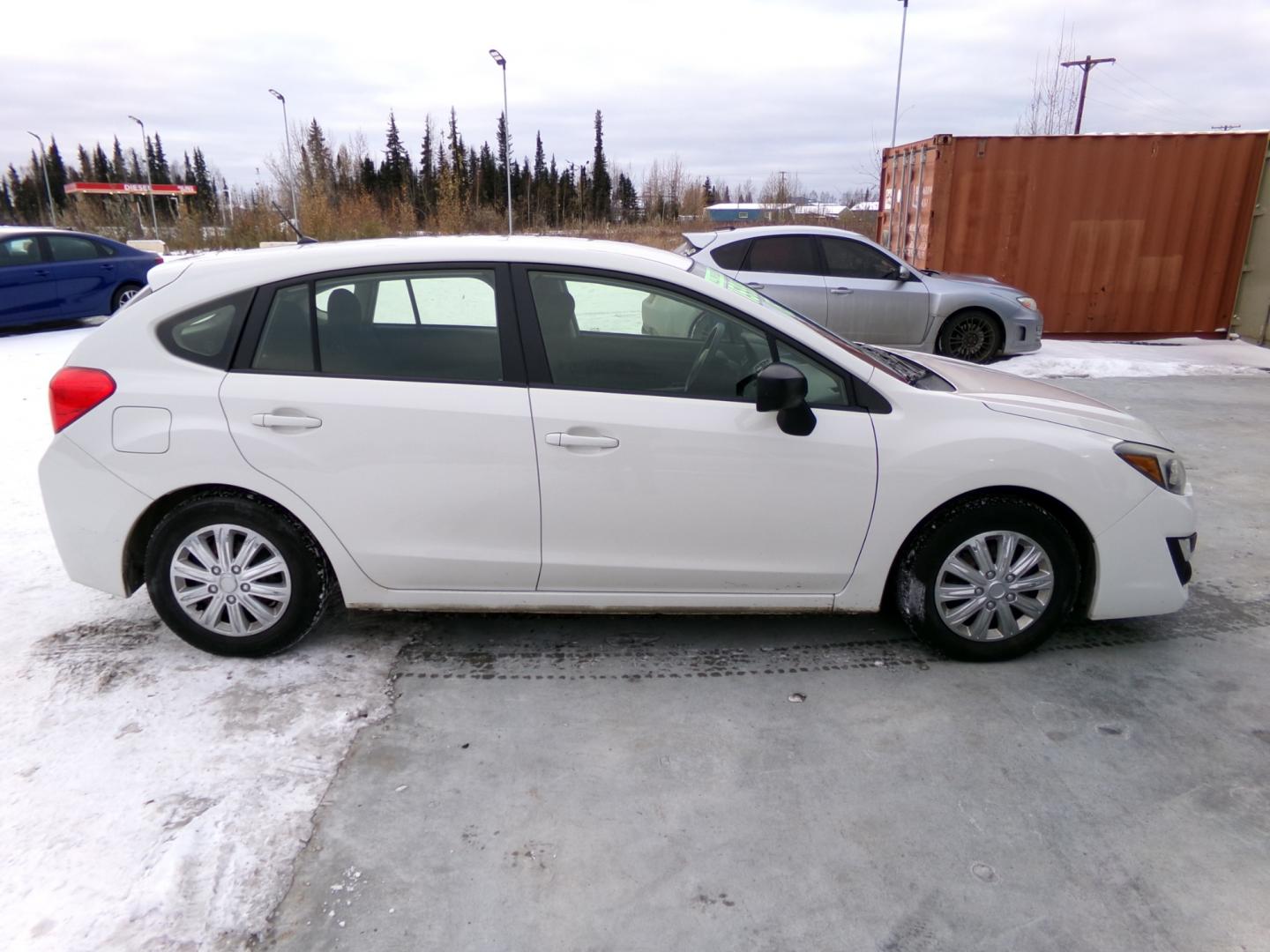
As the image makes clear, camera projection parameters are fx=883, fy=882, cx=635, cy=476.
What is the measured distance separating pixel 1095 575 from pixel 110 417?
3939 mm

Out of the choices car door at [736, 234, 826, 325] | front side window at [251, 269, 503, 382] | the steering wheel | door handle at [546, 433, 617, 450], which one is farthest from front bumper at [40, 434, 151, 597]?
car door at [736, 234, 826, 325]

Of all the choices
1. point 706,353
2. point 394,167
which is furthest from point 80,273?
point 394,167

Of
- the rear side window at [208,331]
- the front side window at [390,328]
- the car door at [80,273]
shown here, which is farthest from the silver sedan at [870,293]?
the car door at [80,273]

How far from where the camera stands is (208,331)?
135 inches

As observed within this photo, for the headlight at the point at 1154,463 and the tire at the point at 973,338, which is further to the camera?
the tire at the point at 973,338

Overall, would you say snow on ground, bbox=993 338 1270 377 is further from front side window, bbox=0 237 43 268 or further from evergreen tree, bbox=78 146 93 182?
evergreen tree, bbox=78 146 93 182

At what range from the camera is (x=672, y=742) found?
123 inches

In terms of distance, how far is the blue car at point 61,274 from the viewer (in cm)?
1234

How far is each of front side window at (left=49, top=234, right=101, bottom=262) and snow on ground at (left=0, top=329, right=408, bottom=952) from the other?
10.8 m

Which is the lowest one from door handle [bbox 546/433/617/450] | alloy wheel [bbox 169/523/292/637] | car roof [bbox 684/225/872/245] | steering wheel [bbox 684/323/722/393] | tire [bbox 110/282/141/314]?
alloy wheel [bbox 169/523/292/637]

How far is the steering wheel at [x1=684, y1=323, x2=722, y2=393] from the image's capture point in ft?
11.3

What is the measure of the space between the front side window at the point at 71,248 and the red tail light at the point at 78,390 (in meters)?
11.7

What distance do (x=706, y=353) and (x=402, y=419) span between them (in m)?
1.20

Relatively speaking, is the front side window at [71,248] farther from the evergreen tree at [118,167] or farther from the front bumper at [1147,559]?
the evergreen tree at [118,167]
